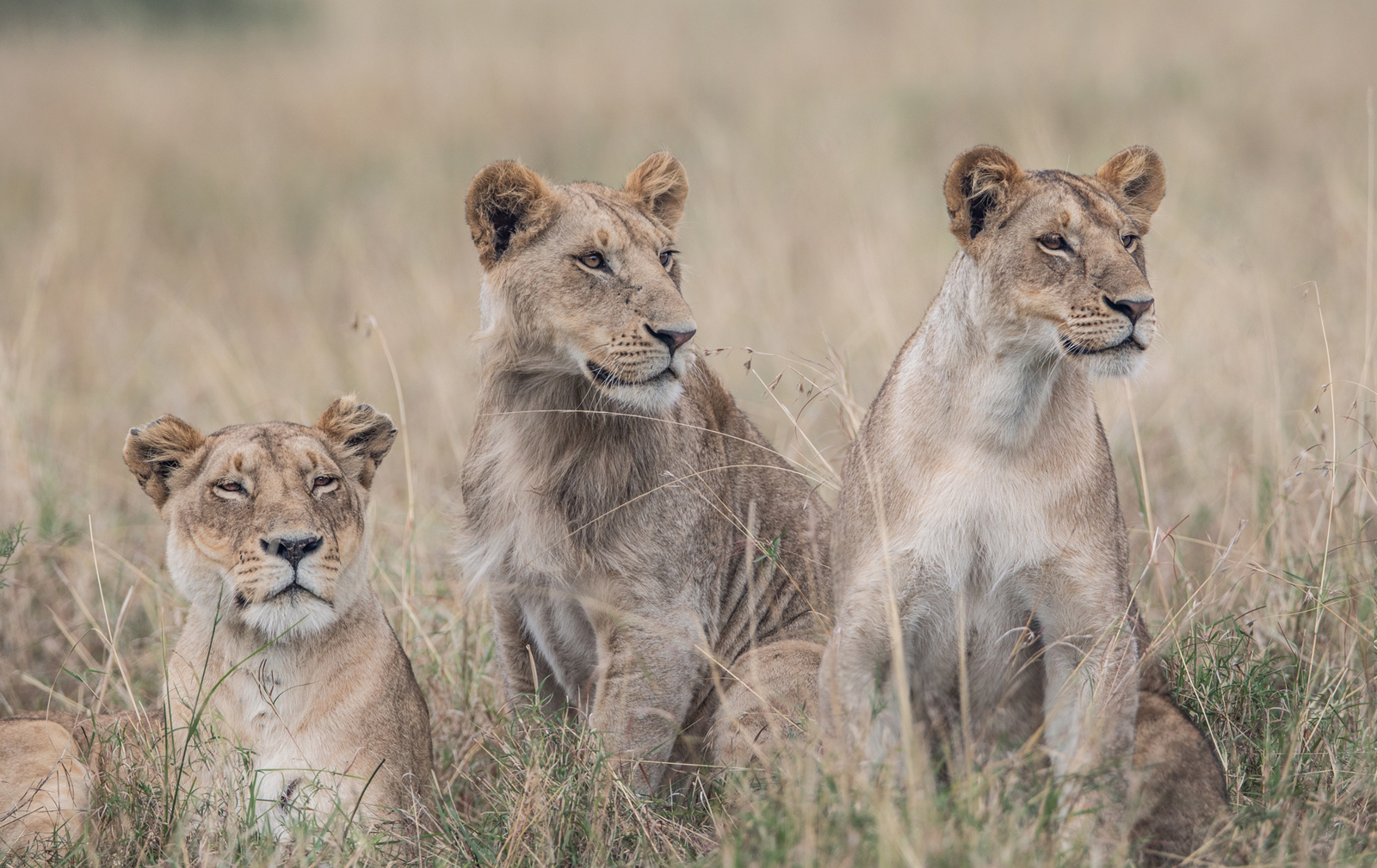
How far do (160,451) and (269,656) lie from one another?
0.70 metres

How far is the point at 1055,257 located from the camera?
349cm

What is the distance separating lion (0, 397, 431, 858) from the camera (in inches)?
144

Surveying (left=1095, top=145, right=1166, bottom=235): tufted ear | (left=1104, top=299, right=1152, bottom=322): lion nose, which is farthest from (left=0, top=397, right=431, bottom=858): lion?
(left=1095, top=145, right=1166, bottom=235): tufted ear

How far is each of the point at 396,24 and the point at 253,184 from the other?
6.40m

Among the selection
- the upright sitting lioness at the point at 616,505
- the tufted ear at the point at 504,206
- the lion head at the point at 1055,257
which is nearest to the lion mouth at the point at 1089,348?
the lion head at the point at 1055,257

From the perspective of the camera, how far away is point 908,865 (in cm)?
267

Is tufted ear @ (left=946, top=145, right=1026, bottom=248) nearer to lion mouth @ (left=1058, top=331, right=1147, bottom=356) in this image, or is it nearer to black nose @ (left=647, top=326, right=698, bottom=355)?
lion mouth @ (left=1058, top=331, right=1147, bottom=356)

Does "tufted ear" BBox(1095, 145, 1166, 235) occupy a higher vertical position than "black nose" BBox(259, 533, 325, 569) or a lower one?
higher

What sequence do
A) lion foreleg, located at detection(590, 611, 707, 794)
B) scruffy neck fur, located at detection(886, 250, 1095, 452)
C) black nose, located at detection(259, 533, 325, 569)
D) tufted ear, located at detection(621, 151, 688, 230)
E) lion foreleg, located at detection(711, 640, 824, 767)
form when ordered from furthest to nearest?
tufted ear, located at detection(621, 151, 688, 230) → lion foreleg, located at detection(590, 611, 707, 794) → lion foreleg, located at detection(711, 640, 824, 767) → black nose, located at detection(259, 533, 325, 569) → scruffy neck fur, located at detection(886, 250, 1095, 452)

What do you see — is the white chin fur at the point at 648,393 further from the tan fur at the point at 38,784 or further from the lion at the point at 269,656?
the tan fur at the point at 38,784

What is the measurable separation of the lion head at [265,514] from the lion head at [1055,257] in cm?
189

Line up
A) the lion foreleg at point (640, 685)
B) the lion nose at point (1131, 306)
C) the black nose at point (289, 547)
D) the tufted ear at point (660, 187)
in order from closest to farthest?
the lion nose at point (1131, 306) → the black nose at point (289, 547) → the lion foreleg at point (640, 685) → the tufted ear at point (660, 187)

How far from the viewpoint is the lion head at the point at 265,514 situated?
12.0 feet

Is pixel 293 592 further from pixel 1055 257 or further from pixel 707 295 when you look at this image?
pixel 707 295
